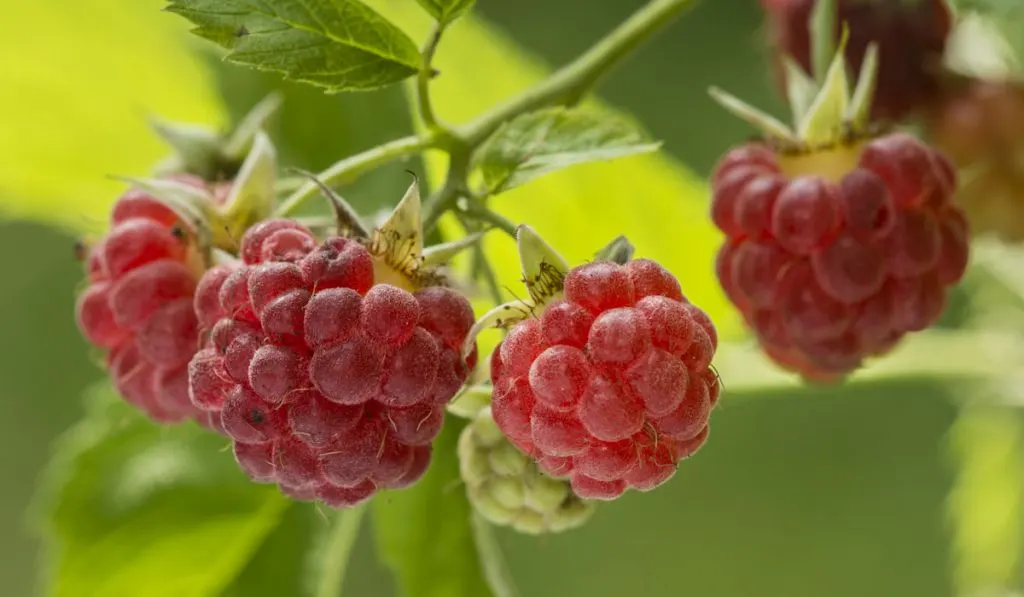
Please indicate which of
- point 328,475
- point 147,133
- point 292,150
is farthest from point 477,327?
point 147,133

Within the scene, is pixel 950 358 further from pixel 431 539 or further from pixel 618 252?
pixel 618 252

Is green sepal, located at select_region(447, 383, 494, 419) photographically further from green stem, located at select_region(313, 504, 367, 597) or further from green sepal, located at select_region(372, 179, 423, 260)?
green stem, located at select_region(313, 504, 367, 597)

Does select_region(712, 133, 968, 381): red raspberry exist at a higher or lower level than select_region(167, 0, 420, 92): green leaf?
lower

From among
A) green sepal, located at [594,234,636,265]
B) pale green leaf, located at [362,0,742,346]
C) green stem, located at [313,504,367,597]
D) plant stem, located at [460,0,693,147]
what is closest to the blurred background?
pale green leaf, located at [362,0,742,346]

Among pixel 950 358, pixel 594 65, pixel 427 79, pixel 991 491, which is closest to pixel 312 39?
pixel 427 79

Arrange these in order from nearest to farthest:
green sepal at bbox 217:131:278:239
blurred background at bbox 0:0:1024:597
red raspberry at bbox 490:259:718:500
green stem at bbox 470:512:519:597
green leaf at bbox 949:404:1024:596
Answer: red raspberry at bbox 490:259:718:500 < green sepal at bbox 217:131:278:239 < green stem at bbox 470:512:519:597 < green leaf at bbox 949:404:1024:596 < blurred background at bbox 0:0:1024:597

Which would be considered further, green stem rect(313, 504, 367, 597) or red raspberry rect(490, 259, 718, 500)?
green stem rect(313, 504, 367, 597)

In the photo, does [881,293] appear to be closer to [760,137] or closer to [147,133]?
[760,137]
